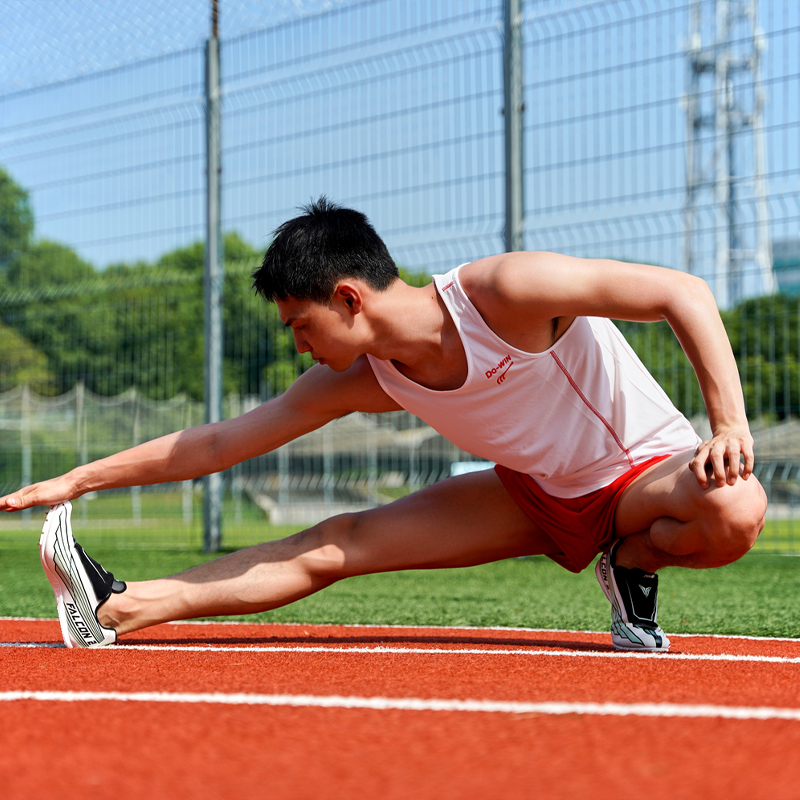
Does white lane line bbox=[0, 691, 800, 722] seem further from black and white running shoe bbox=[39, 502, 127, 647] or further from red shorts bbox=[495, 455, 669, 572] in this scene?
red shorts bbox=[495, 455, 669, 572]

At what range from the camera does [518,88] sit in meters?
7.20

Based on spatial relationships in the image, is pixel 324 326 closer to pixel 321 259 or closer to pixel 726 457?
pixel 321 259

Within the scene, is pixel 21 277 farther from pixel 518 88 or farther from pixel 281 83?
pixel 518 88

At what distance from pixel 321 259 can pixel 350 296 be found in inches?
4.9

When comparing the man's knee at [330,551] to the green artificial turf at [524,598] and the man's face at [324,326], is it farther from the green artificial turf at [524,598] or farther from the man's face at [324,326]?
the green artificial turf at [524,598]

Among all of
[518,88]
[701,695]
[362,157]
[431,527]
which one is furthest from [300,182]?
[701,695]

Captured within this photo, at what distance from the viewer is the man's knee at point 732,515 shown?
263 centimetres

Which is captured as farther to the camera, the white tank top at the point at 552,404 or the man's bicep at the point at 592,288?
the white tank top at the point at 552,404

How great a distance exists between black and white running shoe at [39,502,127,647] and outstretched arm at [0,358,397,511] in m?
0.16

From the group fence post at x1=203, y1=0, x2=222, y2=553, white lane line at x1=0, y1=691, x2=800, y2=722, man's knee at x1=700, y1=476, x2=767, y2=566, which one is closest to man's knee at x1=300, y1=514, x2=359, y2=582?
man's knee at x1=700, y1=476, x2=767, y2=566

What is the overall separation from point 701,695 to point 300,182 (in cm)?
687

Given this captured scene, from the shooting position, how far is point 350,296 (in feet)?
9.11

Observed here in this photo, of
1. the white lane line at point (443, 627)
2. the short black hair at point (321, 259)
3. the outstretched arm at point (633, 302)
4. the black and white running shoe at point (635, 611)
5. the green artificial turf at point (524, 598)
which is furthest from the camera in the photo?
the green artificial turf at point (524, 598)

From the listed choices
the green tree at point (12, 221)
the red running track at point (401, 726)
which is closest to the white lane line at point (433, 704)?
the red running track at point (401, 726)
